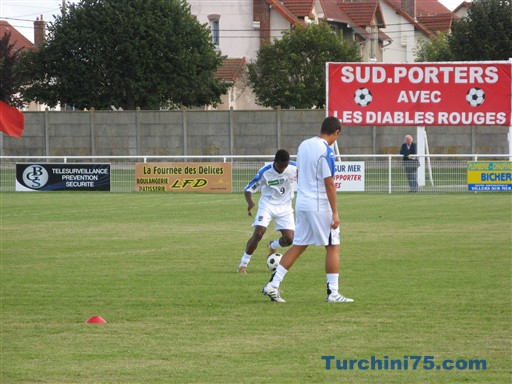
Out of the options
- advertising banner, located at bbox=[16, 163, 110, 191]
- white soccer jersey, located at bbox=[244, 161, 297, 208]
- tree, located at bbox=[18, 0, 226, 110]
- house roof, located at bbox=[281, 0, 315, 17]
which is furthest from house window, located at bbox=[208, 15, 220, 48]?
white soccer jersey, located at bbox=[244, 161, 297, 208]

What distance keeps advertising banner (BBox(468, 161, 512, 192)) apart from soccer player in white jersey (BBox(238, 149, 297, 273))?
19.5m

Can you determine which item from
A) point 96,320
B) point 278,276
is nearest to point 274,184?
point 278,276

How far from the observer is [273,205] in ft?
51.1

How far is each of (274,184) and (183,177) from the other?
20.3 meters

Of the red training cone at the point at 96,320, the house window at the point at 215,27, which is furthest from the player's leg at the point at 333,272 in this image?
the house window at the point at 215,27

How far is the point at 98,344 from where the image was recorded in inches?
388

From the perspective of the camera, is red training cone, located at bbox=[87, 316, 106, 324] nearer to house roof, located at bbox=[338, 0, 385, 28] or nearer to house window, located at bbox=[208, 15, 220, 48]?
house window, located at bbox=[208, 15, 220, 48]

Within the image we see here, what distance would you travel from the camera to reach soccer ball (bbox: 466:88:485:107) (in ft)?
Result: 123

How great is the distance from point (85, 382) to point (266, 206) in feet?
24.6

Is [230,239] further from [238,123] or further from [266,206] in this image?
[238,123]

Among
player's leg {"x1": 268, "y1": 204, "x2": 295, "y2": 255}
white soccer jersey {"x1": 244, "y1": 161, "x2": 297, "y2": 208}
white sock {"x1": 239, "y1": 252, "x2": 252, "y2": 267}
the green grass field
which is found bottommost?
the green grass field

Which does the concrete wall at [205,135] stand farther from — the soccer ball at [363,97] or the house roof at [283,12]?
the house roof at [283,12]

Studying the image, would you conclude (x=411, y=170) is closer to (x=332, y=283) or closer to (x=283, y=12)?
(x=332, y=283)

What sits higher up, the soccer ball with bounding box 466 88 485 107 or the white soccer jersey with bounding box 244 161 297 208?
the soccer ball with bounding box 466 88 485 107
